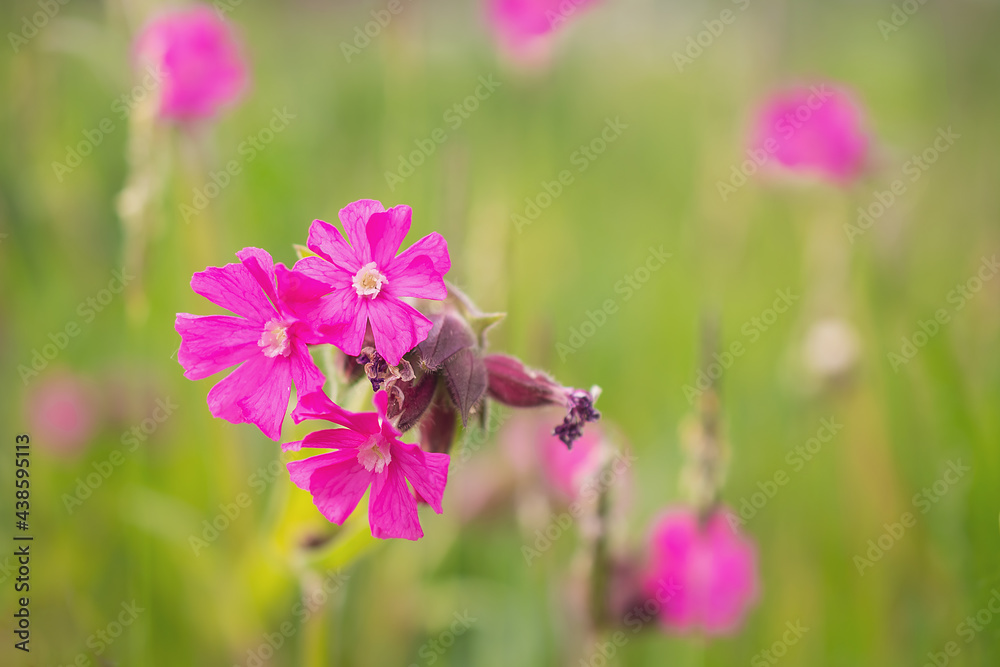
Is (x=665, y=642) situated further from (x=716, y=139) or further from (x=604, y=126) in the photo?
(x=604, y=126)

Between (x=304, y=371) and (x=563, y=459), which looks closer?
(x=304, y=371)

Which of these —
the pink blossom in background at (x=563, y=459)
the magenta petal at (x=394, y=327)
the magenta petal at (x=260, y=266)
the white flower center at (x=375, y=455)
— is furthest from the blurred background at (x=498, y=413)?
the magenta petal at (x=260, y=266)

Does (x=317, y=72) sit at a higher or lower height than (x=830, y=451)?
higher

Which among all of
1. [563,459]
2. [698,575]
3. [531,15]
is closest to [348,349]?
[698,575]

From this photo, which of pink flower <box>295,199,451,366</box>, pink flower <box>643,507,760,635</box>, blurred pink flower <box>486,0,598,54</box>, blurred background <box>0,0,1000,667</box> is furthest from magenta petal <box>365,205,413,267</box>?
blurred pink flower <box>486,0,598,54</box>

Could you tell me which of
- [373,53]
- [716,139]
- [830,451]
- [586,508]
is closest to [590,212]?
[716,139]

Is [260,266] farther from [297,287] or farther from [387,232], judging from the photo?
[387,232]
